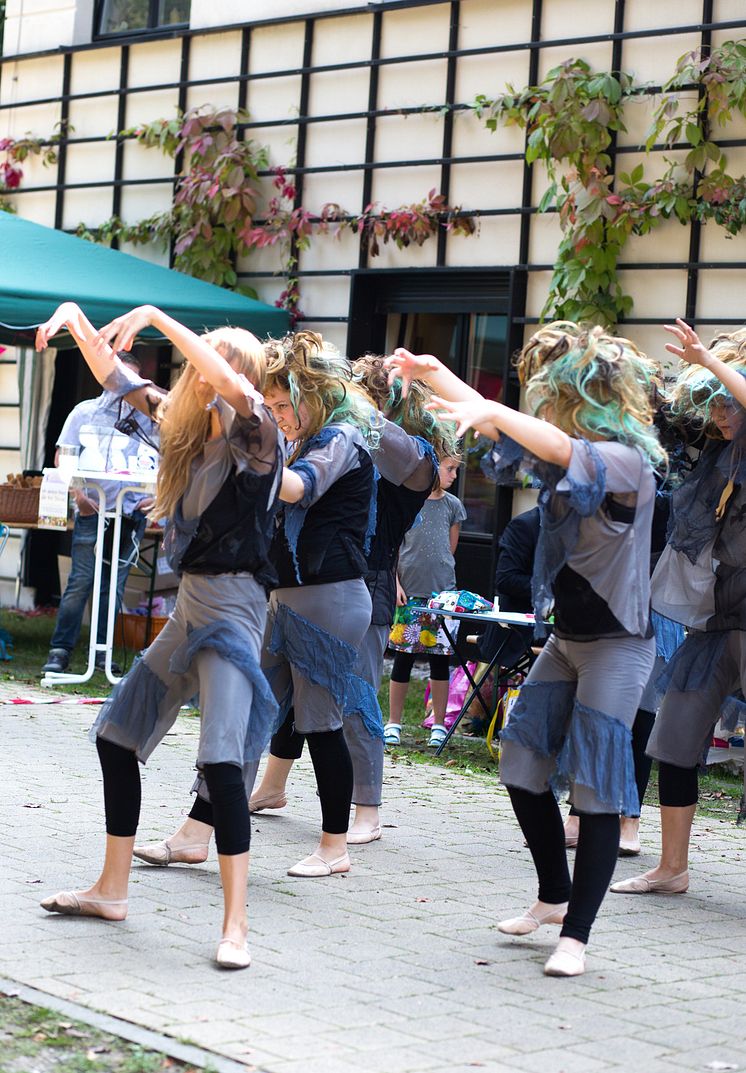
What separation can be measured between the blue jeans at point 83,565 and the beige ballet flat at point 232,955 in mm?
6021

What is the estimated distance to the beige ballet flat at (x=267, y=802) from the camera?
6.40 meters

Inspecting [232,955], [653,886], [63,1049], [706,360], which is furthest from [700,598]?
[63,1049]

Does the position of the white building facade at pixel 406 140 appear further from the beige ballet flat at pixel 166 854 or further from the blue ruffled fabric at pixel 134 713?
the blue ruffled fabric at pixel 134 713

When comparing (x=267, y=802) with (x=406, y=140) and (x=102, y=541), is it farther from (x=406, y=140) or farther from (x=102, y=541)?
(x=406, y=140)

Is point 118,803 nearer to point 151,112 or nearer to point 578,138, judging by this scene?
point 578,138

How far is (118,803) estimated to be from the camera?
4.58 m

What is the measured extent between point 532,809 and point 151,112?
10.4 meters

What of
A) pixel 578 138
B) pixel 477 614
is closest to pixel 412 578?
pixel 477 614

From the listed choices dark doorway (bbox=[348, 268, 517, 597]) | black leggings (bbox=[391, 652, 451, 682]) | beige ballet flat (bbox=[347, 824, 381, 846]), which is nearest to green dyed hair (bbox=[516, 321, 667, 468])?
beige ballet flat (bbox=[347, 824, 381, 846])

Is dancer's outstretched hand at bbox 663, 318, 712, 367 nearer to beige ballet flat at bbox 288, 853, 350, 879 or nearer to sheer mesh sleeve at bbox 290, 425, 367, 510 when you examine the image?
sheer mesh sleeve at bbox 290, 425, 367, 510

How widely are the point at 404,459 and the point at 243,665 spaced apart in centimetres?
162

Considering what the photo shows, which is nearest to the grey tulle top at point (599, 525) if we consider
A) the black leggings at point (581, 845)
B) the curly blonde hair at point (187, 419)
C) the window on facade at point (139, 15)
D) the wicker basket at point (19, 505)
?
the black leggings at point (581, 845)

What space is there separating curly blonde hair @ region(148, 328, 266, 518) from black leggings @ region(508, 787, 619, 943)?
132 centimetres

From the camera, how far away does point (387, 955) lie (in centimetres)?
A: 449
